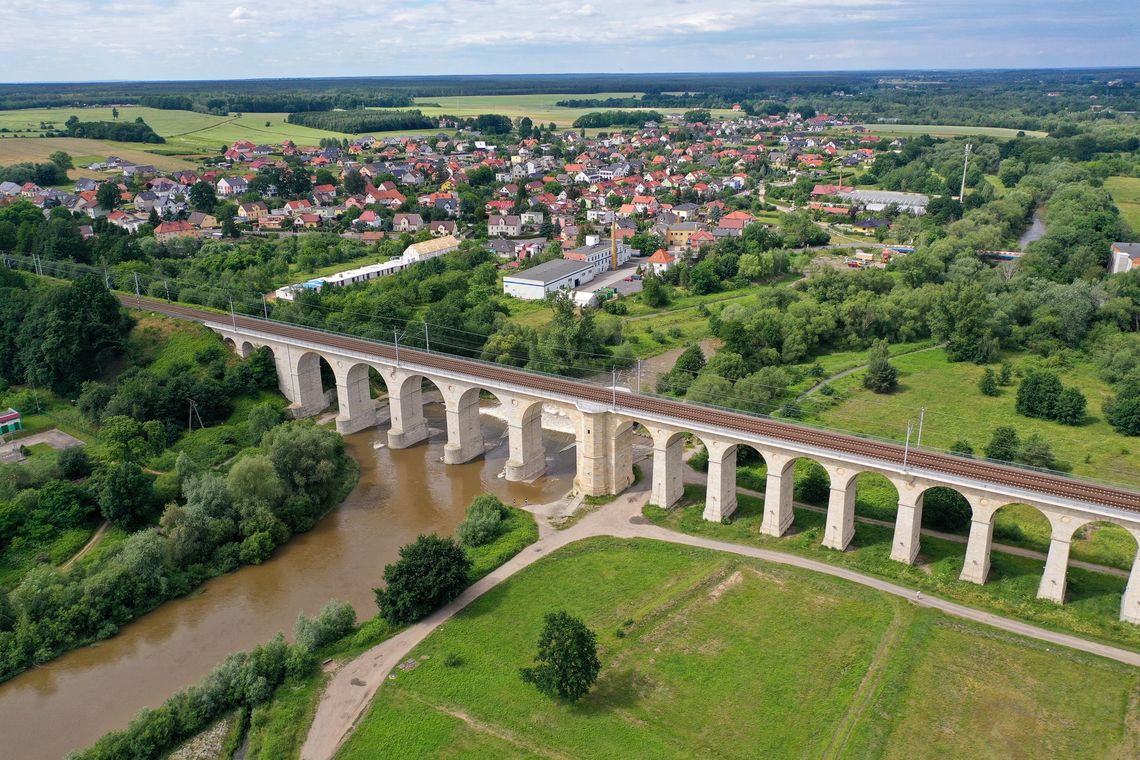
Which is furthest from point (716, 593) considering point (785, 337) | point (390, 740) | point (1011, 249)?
point (1011, 249)

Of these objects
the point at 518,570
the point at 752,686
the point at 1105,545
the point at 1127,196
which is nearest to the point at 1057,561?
the point at 1105,545

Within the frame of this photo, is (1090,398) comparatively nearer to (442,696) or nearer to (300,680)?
(442,696)

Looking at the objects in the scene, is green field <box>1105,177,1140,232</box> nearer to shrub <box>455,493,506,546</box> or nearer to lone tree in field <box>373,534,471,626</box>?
shrub <box>455,493,506,546</box>

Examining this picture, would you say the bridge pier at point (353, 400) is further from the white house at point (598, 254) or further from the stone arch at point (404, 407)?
the white house at point (598, 254)

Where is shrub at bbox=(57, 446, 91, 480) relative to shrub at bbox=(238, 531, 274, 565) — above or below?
above

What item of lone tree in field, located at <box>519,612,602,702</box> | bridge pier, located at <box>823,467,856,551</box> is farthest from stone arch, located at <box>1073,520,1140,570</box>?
lone tree in field, located at <box>519,612,602,702</box>

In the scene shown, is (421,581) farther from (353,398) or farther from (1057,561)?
(1057,561)

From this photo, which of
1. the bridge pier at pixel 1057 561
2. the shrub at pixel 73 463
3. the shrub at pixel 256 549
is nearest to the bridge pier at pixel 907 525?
the bridge pier at pixel 1057 561
